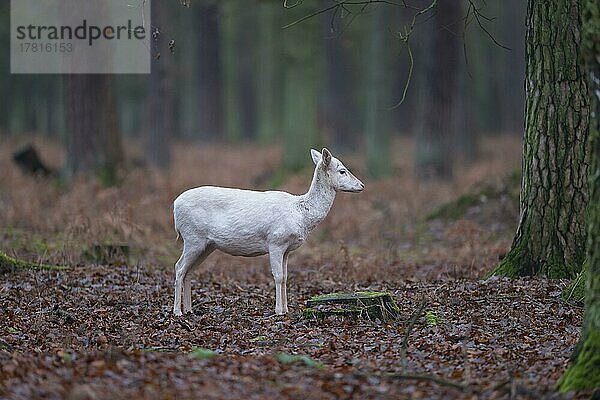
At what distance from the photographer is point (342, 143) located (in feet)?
114

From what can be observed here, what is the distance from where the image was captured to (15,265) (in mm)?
11906

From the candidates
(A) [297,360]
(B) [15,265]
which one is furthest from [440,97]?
(A) [297,360]

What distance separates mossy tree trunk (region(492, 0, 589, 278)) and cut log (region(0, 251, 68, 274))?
20.7ft

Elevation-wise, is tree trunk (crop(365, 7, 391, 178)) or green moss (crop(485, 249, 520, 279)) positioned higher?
tree trunk (crop(365, 7, 391, 178))

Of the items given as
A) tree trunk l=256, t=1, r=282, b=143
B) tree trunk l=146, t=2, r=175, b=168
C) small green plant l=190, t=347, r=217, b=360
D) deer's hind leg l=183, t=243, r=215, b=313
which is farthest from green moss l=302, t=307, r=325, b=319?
tree trunk l=256, t=1, r=282, b=143

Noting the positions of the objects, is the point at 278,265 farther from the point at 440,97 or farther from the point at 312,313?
the point at 440,97

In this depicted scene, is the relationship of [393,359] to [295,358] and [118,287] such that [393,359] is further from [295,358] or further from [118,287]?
[118,287]

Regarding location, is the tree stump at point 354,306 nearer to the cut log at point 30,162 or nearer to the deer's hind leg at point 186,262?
the deer's hind leg at point 186,262

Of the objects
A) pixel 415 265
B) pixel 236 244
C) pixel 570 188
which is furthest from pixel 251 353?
pixel 415 265

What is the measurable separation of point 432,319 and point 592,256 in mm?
2648

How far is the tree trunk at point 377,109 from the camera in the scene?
2633cm

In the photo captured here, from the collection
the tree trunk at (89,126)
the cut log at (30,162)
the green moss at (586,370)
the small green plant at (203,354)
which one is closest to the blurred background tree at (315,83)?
the tree trunk at (89,126)

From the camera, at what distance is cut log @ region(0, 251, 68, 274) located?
1178 centimetres

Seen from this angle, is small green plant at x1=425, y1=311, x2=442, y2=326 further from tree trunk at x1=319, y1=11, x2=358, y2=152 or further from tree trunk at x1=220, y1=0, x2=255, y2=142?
tree trunk at x1=220, y1=0, x2=255, y2=142
